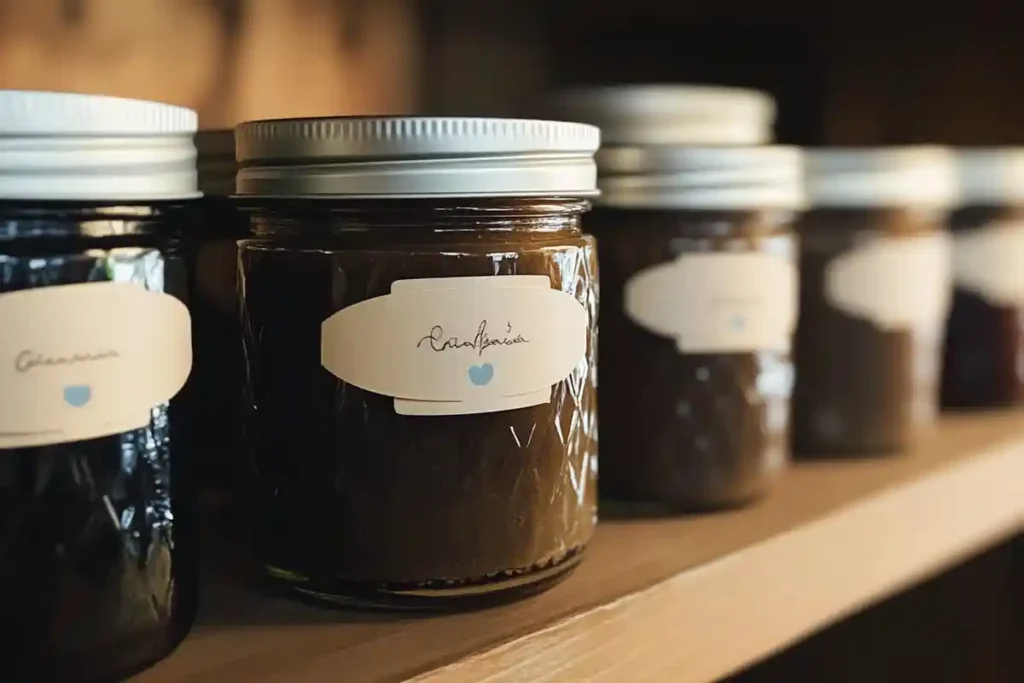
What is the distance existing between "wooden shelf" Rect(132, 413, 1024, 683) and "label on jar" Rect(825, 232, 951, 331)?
0.27 feet

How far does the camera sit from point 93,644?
1.19 ft

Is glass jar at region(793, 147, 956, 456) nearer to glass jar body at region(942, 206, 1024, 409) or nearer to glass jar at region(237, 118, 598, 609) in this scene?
glass jar body at region(942, 206, 1024, 409)

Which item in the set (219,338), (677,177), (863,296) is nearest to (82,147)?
(219,338)

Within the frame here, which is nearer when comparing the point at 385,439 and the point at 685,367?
the point at 385,439

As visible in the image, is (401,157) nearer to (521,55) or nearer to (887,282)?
(887,282)

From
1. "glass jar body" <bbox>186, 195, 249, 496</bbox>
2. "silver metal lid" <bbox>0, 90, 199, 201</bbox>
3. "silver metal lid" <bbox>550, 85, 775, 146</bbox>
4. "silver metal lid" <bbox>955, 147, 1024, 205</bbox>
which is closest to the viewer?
"silver metal lid" <bbox>0, 90, 199, 201</bbox>

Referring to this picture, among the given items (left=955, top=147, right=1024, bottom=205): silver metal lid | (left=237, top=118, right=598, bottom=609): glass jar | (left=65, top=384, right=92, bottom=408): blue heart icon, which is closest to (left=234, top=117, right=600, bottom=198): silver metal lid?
(left=237, top=118, right=598, bottom=609): glass jar

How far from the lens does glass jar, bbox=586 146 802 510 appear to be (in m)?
0.53

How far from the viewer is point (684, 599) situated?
48 cm

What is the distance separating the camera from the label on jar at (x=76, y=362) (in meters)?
0.34

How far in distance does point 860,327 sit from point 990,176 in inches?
7.0

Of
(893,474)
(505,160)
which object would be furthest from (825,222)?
(505,160)

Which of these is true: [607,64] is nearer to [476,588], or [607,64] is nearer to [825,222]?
[825,222]

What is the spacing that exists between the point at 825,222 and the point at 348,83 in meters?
0.30
